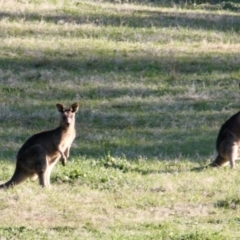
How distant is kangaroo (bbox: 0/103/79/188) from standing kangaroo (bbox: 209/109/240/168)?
2.40 meters

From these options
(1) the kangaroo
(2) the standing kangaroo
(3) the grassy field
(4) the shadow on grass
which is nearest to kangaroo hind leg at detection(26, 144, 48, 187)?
(1) the kangaroo

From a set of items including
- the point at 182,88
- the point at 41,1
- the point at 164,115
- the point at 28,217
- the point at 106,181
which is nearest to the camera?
the point at 28,217

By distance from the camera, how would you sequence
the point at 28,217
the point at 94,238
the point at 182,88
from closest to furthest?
the point at 94,238 < the point at 28,217 < the point at 182,88

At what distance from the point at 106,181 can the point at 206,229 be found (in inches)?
110

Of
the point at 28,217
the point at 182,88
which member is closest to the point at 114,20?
the point at 182,88

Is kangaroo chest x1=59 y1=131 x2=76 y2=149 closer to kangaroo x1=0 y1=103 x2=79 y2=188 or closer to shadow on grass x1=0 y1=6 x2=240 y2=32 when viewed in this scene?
kangaroo x1=0 y1=103 x2=79 y2=188

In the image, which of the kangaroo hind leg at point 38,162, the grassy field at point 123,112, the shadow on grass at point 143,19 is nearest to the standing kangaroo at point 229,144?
the grassy field at point 123,112

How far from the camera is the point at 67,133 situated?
40.2ft

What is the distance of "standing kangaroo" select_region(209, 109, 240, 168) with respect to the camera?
13.5 meters

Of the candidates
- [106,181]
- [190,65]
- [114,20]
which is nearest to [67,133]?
[106,181]

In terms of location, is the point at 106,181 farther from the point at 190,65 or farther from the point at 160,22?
the point at 160,22

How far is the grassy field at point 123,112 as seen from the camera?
1018 cm

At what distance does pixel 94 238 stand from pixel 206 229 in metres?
1.12

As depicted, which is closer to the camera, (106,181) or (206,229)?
(206,229)
